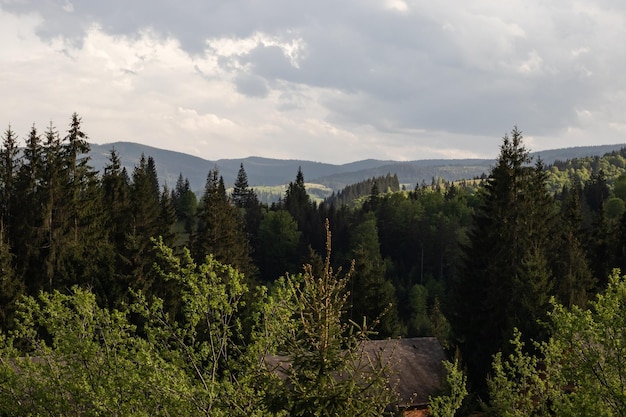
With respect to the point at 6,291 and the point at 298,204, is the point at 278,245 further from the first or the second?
the point at 6,291

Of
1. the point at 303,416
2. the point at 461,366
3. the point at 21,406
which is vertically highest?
the point at 303,416

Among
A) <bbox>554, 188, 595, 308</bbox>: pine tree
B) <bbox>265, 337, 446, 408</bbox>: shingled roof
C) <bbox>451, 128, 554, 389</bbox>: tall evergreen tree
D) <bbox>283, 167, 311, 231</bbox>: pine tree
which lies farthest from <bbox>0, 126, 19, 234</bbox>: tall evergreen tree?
<bbox>283, 167, 311, 231</bbox>: pine tree

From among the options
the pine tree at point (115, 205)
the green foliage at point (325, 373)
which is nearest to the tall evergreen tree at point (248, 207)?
the pine tree at point (115, 205)

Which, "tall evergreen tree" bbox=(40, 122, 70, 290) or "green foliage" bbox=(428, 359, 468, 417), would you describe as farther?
"tall evergreen tree" bbox=(40, 122, 70, 290)

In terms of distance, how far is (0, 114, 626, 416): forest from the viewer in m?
11.0

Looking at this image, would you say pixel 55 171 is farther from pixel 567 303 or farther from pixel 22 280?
pixel 567 303

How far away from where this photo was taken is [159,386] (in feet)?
34.2

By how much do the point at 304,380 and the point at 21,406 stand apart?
773 centimetres

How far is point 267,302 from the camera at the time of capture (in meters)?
13.9

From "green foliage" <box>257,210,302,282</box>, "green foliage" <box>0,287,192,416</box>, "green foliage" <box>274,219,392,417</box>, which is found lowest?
"green foliage" <box>257,210,302,282</box>

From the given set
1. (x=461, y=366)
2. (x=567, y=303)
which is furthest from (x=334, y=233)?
(x=461, y=366)

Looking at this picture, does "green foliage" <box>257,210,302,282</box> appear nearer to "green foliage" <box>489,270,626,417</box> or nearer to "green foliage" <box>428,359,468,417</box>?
"green foliage" <box>428,359,468,417</box>

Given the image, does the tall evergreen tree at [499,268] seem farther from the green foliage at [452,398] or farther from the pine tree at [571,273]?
the green foliage at [452,398]

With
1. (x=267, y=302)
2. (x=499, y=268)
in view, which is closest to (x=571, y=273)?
(x=499, y=268)
